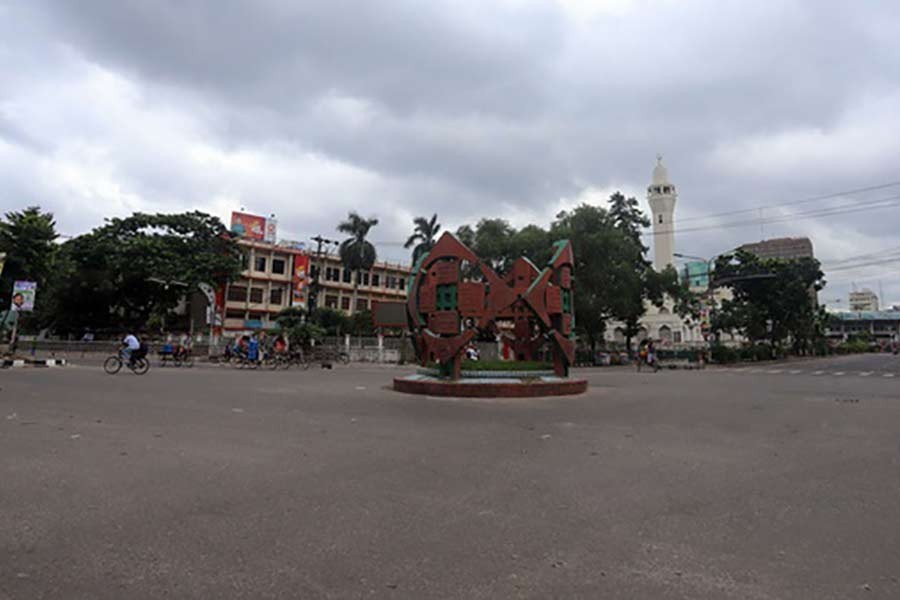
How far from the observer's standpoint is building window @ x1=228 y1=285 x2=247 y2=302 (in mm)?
53094

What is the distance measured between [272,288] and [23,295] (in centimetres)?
3352

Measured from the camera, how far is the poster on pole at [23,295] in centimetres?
2241

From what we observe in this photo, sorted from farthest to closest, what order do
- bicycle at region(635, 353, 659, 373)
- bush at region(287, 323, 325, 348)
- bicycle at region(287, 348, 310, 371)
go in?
bush at region(287, 323, 325, 348)
bicycle at region(635, 353, 659, 373)
bicycle at region(287, 348, 310, 371)

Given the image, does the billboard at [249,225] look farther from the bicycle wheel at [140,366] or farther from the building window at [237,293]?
the bicycle wheel at [140,366]

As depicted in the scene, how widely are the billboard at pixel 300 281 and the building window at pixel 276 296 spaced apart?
4.71 feet

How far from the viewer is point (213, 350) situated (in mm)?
32656

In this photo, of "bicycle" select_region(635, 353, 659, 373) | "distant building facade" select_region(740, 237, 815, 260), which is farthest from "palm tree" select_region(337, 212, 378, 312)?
"distant building facade" select_region(740, 237, 815, 260)

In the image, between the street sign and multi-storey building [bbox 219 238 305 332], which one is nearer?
the street sign

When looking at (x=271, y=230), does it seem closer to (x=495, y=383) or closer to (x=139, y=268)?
(x=139, y=268)

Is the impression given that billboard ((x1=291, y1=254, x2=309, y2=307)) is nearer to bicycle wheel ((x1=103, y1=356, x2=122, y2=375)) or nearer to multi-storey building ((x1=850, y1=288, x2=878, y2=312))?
bicycle wheel ((x1=103, y1=356, x2=122, y2=375))

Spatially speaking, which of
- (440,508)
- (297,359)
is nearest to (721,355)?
(297,359)

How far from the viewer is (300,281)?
166 feet

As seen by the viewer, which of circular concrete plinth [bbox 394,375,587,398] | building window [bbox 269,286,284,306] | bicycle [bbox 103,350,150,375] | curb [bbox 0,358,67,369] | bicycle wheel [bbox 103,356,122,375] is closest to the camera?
circular concrete plinth [bbox 394,375,587,398]

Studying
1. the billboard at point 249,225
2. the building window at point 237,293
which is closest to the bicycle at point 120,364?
the building window at point 237,293
